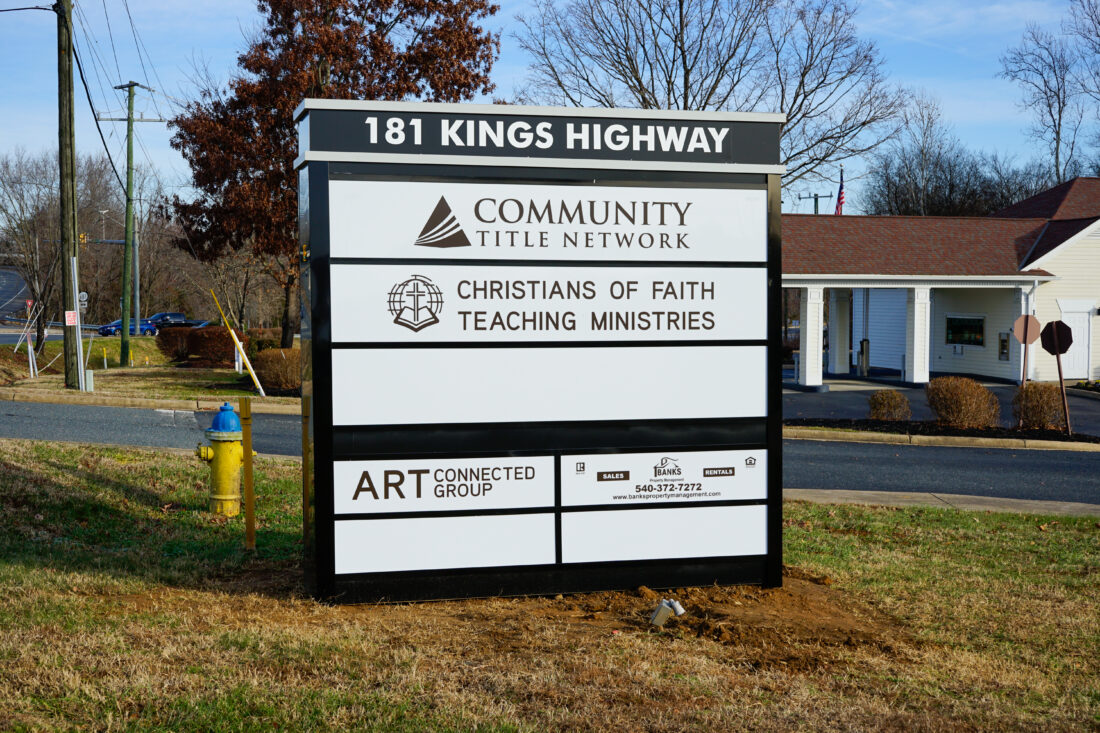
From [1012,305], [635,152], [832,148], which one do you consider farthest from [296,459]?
[832,148]

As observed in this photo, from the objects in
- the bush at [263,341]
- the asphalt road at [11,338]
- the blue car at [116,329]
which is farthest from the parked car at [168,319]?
the bush at [263,341]

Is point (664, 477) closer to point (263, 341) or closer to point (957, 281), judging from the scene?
point (957, 281)

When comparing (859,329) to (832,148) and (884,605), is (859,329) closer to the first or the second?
(832,148)

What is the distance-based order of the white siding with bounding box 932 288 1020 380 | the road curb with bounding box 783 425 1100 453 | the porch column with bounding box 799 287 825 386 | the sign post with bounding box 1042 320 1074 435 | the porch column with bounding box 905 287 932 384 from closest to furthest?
the road curb with bounding box 783 425 1100 453 < the sign post with bounding box 1042 320 1074 435 < the porch column with bounding box 799 287 825 386 < the porch column with bounding box 905 287 932 384 < the white siding with bounding box 932 288 1020 380

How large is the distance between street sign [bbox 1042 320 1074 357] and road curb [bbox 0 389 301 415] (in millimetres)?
15408

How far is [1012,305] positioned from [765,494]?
28.4 metres

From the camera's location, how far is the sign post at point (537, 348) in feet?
19.5

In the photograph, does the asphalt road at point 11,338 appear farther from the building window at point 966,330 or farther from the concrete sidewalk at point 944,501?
the concrete sidewalk at point 944,501

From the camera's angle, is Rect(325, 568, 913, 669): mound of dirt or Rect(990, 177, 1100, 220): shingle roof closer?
Rect(325, 568, 913, 669): mound of dirt

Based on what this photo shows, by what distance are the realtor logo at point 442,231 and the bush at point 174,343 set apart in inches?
1403

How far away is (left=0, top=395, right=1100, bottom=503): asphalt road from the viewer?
12.8m

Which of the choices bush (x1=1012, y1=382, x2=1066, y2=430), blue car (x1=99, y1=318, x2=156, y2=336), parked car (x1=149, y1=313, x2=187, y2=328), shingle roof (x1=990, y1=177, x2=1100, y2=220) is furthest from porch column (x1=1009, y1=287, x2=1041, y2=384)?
parked car (x1=149, y1=313, x2=187, y2=328)

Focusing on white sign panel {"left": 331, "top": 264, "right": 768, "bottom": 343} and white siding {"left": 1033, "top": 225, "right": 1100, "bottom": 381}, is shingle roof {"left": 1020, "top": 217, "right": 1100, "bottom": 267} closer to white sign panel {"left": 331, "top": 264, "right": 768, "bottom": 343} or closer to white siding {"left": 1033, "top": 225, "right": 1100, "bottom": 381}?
white siding {"left": 1033, "top": 225, "right": 1100, "bottom": 381}

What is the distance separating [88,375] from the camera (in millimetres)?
21672
